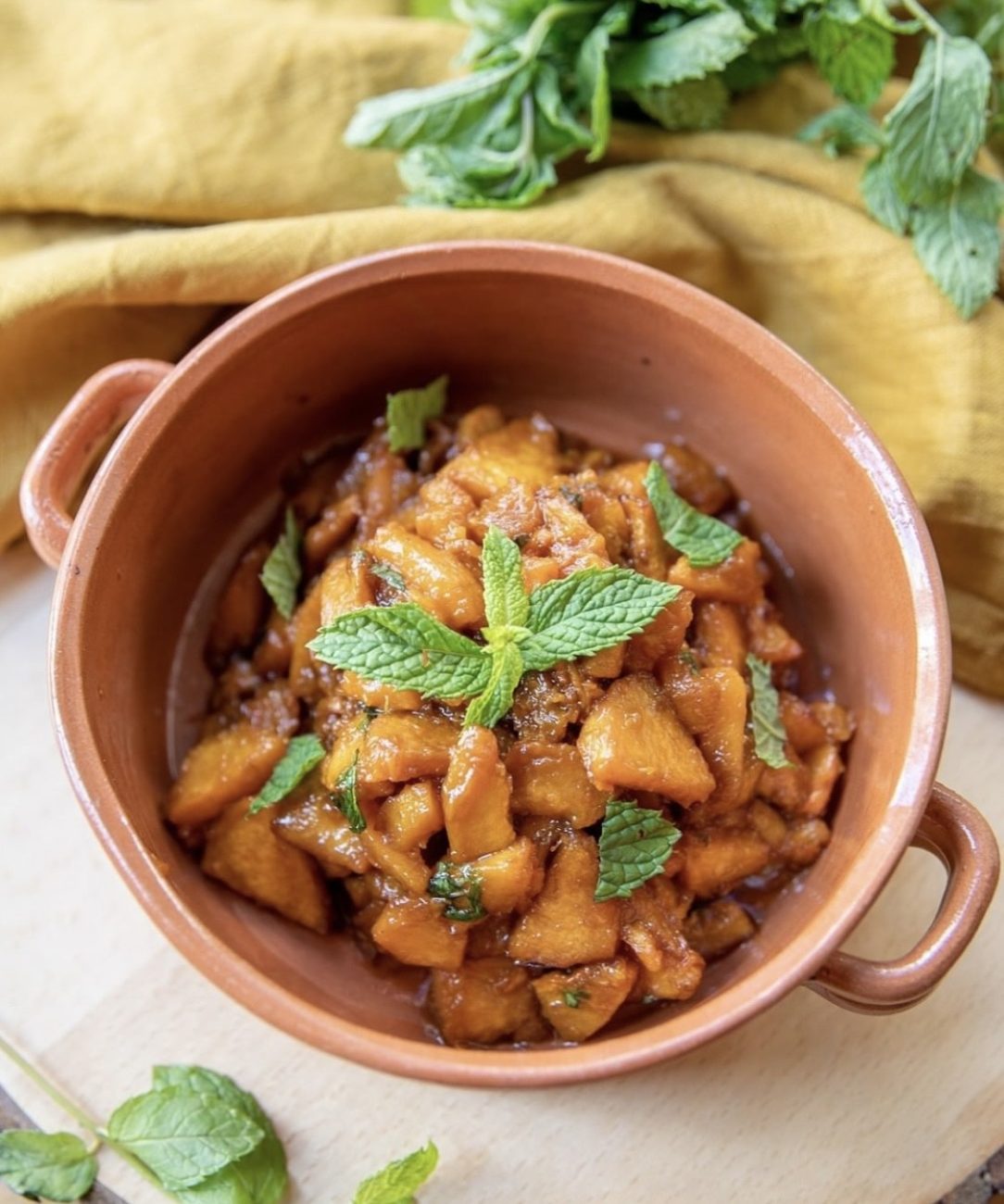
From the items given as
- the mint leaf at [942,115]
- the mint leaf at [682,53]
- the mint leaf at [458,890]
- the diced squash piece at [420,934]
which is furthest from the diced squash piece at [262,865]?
the mint leaf at [942,115]

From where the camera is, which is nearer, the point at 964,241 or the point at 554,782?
the point at 554,782

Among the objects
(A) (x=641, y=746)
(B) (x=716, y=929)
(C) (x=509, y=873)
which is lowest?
(B) (x=716, y=929)

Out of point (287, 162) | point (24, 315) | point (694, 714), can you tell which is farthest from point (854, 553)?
point (24, 315)

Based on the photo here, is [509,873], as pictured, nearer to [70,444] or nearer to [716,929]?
[716,929]

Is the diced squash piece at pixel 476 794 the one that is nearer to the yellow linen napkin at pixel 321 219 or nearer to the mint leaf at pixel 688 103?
the yellow linen napkin at pixel 321 219

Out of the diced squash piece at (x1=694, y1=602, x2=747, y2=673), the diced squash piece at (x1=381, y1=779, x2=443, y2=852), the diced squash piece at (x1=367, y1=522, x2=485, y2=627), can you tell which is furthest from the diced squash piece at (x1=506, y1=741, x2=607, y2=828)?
the diced squash piece at (x1=694, y1=602, x2=747, y2=673)

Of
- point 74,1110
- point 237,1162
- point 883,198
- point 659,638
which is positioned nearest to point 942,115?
point 883,198

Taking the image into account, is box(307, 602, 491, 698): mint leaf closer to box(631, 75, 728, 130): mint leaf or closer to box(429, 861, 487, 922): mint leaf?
box(429, 861, 487, 922): mint leaf
